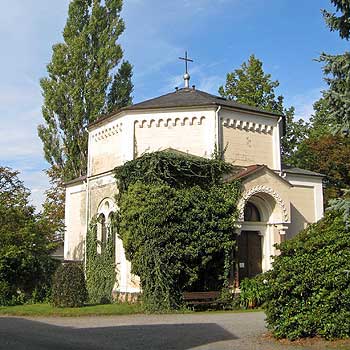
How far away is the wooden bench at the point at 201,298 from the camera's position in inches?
734

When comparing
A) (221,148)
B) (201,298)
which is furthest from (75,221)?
(201,298)

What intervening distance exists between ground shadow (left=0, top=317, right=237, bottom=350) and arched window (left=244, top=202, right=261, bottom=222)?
8637mm

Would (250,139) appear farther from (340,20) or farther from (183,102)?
(340,20)

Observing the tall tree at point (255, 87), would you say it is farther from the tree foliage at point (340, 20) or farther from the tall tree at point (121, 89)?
the tree foliage at point (340, 20)

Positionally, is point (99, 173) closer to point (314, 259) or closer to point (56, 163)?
point (56, 163)

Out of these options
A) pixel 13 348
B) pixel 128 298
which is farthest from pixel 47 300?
pixel 13 348

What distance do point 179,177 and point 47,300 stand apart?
803 centimetres

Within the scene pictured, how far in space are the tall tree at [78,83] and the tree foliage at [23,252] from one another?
11.9m

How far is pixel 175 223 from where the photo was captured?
18891 mm

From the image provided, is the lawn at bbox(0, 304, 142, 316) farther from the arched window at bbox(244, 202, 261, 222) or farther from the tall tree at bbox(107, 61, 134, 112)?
the tall tree at bbox(107, 61, 134, 112)

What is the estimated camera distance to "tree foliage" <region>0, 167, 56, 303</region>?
21.4 metres

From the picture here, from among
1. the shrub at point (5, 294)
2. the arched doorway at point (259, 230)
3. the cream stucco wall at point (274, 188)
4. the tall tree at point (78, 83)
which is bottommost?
the shrub at point (5, 294)

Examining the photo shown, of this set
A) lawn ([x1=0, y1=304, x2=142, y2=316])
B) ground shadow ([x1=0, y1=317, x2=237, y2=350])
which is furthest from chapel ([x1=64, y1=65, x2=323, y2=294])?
ground shadow ([x1=0, y1=317, x2=237, y2=350])

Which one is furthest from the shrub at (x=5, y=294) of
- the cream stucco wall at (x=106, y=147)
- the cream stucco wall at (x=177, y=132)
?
the cream stucco wall at (x=177, y=132)
